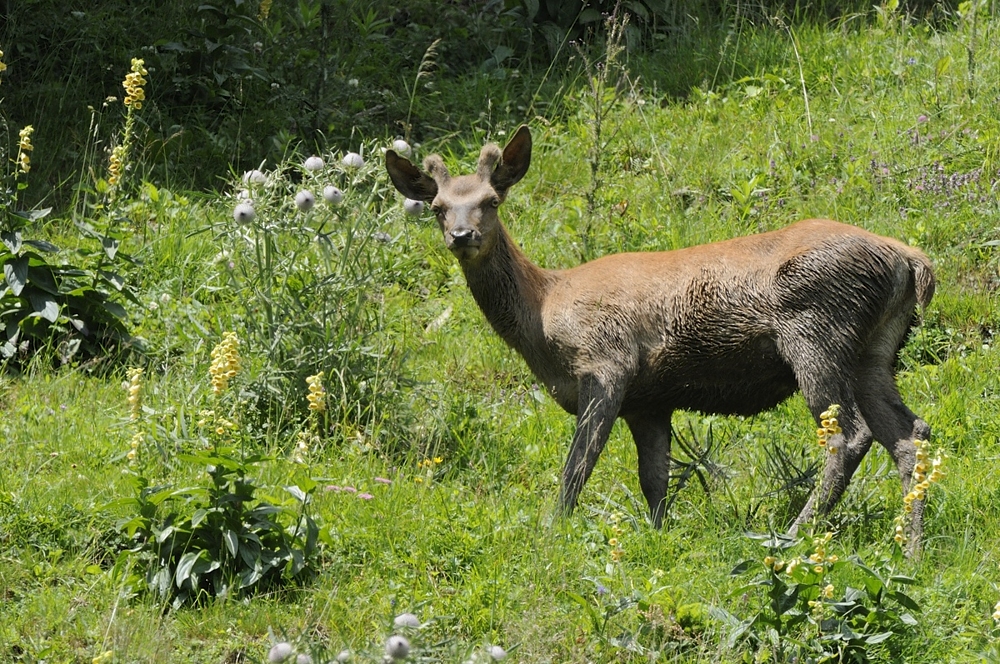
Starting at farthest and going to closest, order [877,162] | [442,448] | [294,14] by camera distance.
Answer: [294,14], [877,162], [442,448]

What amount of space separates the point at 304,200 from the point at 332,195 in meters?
0.14

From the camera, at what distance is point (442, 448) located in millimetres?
7320

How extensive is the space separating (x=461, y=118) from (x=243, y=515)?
587cm

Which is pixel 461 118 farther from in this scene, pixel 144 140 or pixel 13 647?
pixel 13 647

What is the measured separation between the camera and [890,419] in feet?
22.1

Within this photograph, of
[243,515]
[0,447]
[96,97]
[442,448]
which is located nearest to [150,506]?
[243,515]

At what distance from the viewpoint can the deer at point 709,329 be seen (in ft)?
21.6

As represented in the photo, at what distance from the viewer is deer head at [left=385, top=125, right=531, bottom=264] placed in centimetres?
686

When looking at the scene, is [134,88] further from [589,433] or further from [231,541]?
[589,433]

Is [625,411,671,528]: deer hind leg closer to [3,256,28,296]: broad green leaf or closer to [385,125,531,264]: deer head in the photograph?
[385,125,531,264]: deer head

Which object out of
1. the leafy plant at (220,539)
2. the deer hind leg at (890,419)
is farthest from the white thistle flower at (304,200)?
the deer hind leg at (890,419)

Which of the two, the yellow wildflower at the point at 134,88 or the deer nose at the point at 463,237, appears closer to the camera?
the deer nose at the point at 463,237

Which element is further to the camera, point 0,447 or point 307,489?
point 0,447

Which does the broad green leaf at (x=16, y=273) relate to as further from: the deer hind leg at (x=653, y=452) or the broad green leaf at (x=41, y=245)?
the deer hind leg at (x=653, y=452)
